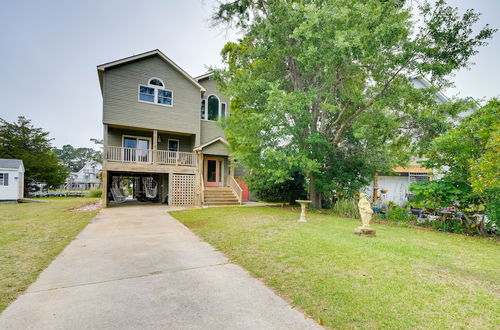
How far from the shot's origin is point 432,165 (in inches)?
321

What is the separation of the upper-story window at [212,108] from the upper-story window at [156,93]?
8.19 ft

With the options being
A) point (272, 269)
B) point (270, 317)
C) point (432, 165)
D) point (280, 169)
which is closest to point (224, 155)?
point (280, 169)

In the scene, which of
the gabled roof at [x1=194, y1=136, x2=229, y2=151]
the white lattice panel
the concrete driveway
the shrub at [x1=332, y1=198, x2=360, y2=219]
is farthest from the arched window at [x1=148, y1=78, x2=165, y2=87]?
the shrub at [x1=332, y1=198, x2=360, y2=219]

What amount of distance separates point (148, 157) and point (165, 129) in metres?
2.09

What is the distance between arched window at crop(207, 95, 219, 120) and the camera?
56.5ft

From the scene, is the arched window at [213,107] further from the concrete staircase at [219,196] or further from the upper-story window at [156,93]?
the concrete staircase at [219,196]

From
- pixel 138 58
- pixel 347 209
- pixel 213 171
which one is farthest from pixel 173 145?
pixel 347 209

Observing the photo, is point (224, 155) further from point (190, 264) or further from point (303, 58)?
point (190, 264)

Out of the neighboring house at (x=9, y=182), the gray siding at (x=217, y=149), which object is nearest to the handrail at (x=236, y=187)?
the gray siding at (x=217, y=149)

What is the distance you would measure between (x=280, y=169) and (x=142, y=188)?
47.7 feet

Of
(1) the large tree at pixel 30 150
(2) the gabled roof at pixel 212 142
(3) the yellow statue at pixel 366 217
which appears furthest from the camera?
(1) the large tree at pixel 30 150

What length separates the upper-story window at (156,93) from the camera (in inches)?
567

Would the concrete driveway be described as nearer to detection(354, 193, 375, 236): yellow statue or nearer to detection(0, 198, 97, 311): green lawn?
detection(0, 198, 97, 311): green lawn

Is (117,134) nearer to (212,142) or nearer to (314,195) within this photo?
(212,142)
